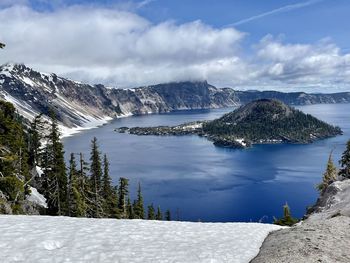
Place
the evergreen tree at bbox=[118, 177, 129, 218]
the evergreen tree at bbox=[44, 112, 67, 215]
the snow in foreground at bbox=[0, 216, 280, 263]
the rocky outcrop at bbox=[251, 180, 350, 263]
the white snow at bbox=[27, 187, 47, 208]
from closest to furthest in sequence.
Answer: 1. the rocky outcrop at bbox=[251, 180, 350, 263]
2. the snow in foreground at bbox=[0, 216, 280, 263]
3. the evergreen tree at bbox=[44, 112, 67, 215]
4. the white snow at bbox=[27, 187, 47, 208]
5. the evergreen tree at bbox=[118, 177, 129, 218]

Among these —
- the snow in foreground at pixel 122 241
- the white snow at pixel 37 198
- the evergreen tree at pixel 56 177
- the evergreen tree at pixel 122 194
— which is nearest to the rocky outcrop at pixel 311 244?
the snow in foreground at pixel 122 241

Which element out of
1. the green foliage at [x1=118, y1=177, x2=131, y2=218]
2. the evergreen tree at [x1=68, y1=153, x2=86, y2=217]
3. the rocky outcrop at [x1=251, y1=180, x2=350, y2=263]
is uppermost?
the rocky outcrop at [x1=251, y1=180, x2=350, y2=263]

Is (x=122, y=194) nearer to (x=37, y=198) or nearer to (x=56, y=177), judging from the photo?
(x=37, y=198)

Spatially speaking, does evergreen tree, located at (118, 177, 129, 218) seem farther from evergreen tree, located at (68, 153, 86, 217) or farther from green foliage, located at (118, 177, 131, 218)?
evergreen tree, located at (68, 153, 86, 217)

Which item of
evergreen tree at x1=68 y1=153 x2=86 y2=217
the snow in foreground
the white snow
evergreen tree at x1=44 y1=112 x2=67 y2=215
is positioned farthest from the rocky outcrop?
the white snow

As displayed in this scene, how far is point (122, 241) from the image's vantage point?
53.8ft

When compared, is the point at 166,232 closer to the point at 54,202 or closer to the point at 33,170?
the point at 54,202

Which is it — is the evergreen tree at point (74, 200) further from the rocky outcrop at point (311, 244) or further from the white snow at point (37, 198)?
the rocky outcrop at point (311, 244)

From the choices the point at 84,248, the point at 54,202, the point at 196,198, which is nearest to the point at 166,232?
the point at 84,248

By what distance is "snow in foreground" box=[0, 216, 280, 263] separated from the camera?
1481cm

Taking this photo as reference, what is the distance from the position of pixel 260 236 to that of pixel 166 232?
456cm

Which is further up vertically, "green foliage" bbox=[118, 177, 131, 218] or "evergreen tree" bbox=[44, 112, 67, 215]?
"evergreen tree" bbox=[44, 112, 67, 215]

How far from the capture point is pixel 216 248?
16266 mm

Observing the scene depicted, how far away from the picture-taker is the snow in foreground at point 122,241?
14812 mm
